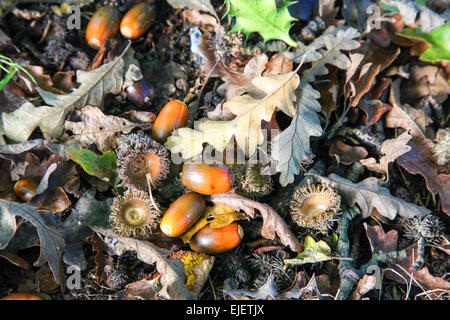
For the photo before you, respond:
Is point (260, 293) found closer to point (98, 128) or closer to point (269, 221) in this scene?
point (269, 221)

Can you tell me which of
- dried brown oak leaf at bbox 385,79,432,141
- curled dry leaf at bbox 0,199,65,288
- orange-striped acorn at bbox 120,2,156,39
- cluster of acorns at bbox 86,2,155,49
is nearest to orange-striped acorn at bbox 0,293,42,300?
curled dry leaf at bbox 0,199,65,288

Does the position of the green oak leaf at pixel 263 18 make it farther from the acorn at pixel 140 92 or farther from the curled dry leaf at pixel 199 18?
the acorn at pixel 140 92

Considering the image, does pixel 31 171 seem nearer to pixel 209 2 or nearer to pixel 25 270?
pixel 25 270

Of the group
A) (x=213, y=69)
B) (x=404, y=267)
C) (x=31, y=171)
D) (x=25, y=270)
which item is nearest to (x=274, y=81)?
(x=213, y=69)

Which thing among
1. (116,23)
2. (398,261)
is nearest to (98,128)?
(116,23)

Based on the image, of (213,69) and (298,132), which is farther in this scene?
(213,69)
